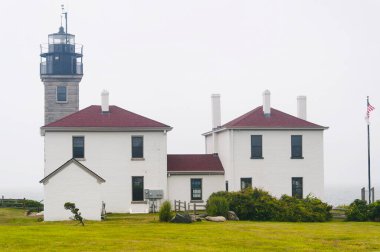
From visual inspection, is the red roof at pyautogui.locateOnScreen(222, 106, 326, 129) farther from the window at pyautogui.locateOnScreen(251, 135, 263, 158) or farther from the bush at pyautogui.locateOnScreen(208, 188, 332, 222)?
the bush at pyautogui.locateOnScreen(208, 188, 332, 222)

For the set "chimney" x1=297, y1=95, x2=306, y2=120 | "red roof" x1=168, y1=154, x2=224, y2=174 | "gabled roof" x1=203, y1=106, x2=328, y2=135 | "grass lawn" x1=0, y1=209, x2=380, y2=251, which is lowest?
"grass lawn" x1=0, y1=209, x2=380, y2=251

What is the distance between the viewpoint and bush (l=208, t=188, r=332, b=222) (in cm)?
3984

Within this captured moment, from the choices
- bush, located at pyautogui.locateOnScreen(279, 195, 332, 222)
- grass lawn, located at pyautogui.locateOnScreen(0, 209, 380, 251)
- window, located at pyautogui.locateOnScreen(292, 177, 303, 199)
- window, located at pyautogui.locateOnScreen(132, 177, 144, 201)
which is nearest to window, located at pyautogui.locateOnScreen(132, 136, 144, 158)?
window, located at pyautogui.locateOnScreen(132, 177, 144, 201)

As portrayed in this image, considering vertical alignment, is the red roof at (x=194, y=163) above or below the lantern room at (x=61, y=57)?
below

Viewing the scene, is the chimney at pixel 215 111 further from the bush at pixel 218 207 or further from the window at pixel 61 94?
the bush at pixel 218 207

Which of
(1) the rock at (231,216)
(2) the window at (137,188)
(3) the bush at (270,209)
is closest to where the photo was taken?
(1) the rock at (231,216)

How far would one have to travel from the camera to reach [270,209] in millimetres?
39906

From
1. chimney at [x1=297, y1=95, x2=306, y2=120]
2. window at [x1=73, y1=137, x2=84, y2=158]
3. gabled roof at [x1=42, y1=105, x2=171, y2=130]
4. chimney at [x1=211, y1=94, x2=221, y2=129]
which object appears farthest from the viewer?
chimney at [x1=211, y1=94, x2=221, y2=129]

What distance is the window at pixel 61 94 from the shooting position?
2228 inches

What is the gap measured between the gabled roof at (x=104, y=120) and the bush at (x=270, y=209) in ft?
28.9

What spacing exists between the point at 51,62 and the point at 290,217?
2583 centimetres

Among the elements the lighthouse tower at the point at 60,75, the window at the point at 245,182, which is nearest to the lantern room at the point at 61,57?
the lighthouse tower at the point at 60,75

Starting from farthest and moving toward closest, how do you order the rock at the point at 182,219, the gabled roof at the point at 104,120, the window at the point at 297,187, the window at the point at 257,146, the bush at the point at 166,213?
the window at the point at 297,187 → the window at the point at 257,146 → the gabled roof at the point at 104,120 → the bush at the point at 166,213 → the rock at the point at 182,219

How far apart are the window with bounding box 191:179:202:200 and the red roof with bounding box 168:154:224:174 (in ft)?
2.26
